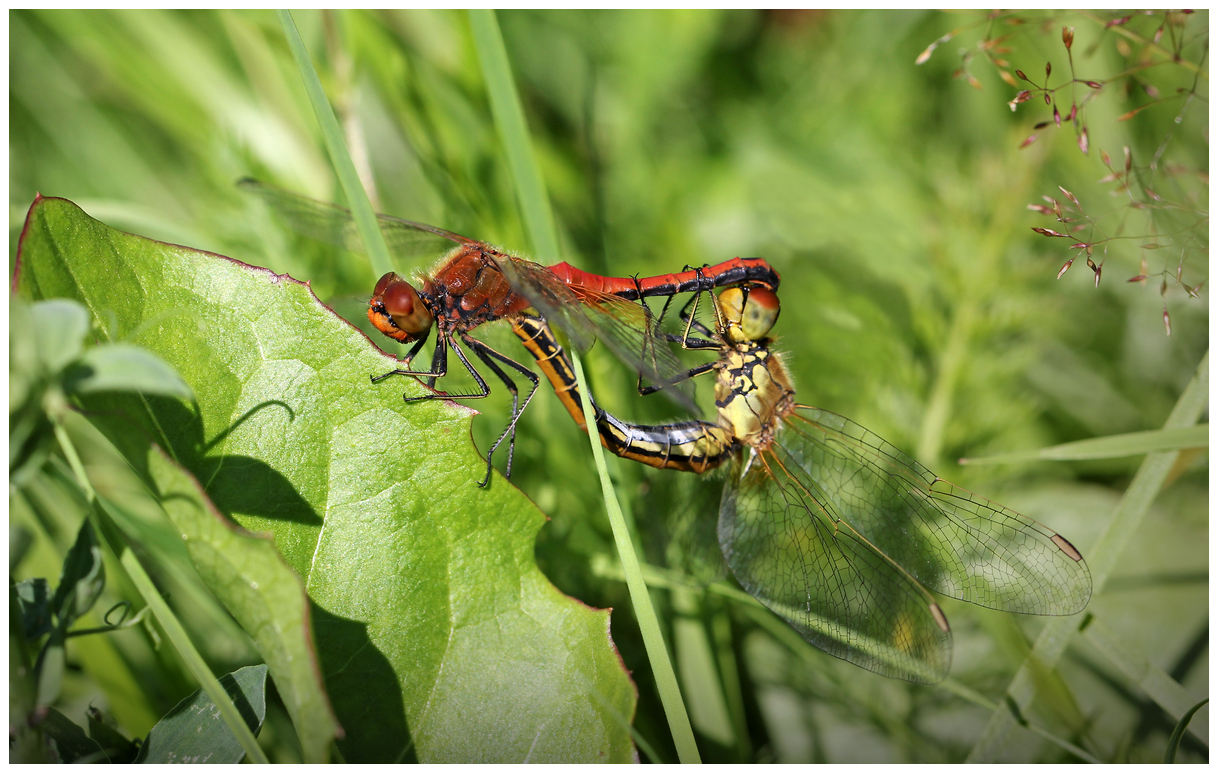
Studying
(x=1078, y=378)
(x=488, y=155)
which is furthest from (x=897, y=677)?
(x=488, y=155)

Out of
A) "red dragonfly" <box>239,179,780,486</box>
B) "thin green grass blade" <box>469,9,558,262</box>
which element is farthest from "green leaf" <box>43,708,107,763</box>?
"thin green grass blade" <box>469,9,558,262</box>

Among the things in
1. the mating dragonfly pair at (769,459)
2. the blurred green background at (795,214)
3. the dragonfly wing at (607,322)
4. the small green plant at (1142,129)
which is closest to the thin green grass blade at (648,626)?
the dragonfly wing at (607,322)

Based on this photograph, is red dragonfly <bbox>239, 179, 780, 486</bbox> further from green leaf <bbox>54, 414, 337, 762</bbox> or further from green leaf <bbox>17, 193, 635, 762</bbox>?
green leaf <bbox>54, 414, 337, 762</bbox>

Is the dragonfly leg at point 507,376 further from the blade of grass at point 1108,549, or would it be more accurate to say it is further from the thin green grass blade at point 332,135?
the blade of grass at point 1108,549

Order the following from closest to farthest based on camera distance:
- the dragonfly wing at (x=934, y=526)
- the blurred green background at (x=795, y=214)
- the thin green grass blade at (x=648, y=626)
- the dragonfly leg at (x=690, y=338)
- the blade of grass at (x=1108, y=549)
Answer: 1. the thin green grass blade at (x=648, y=626)
2. the blade of grass at (x=1108, y=549)
3. the dragonfly wing at (x=934, y=526)
4. the dragonfly leg at (x=690, y=338)
5. the blurred green background at (x=795, y=214)

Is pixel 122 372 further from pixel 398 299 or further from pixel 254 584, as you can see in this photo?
pixel 398 299
